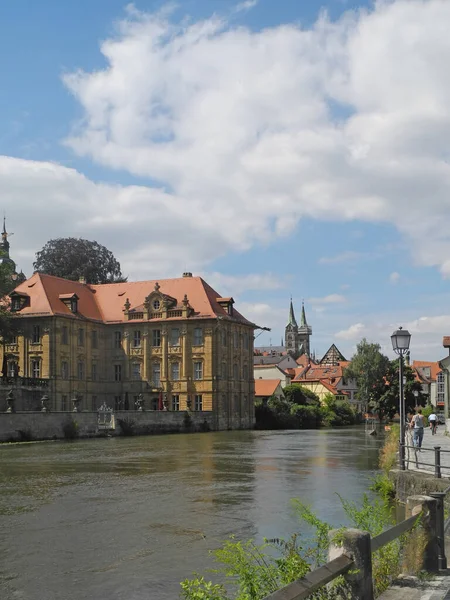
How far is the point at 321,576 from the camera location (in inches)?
244

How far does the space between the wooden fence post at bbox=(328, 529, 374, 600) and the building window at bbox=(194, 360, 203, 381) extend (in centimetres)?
7618

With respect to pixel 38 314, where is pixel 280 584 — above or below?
below

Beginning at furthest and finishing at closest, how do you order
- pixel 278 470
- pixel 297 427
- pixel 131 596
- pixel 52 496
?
pixel 297 427 < pixel 278 470 < pixel 52 496 < pixel 131 596

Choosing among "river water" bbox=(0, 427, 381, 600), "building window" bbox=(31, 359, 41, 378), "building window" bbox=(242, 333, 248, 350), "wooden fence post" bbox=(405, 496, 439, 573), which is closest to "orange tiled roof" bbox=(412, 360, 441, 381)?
"building window" bbox=(242, 333, 248, 350)

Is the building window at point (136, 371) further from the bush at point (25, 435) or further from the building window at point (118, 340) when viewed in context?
the bush at point (25, 435)

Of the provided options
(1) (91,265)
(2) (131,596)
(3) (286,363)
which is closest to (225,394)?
(1) (91,265)

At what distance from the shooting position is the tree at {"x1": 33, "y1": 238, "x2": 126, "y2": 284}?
330 feet

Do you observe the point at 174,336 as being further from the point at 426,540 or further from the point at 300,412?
the point at 426,540

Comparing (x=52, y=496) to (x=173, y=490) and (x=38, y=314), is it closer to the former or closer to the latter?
(x=173, y=490)

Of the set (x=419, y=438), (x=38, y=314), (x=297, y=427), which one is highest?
(x=38, y=314)

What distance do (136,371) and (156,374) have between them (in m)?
2.47

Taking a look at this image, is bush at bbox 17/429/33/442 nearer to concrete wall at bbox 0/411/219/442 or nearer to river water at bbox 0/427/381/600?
concrete wall at bbox 0/411/219/442

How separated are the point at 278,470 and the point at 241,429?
55367mm

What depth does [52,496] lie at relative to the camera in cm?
2248
